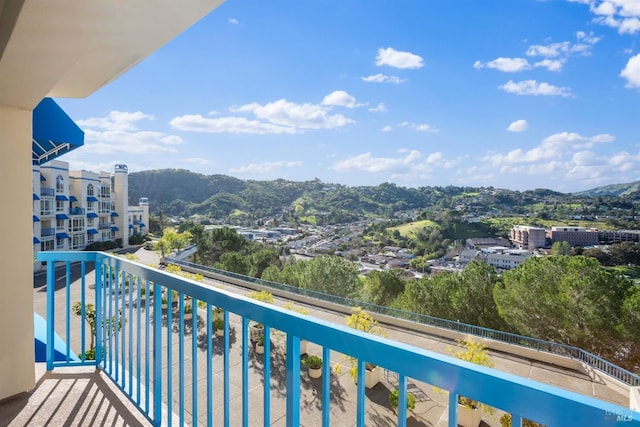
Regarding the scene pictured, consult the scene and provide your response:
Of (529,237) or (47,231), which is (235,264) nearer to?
(47,231)

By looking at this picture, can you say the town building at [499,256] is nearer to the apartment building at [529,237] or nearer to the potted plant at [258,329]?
the apartment building at [529,237]

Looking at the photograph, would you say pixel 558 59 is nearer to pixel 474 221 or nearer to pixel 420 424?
pixel 474 221

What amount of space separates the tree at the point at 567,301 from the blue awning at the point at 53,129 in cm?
1611

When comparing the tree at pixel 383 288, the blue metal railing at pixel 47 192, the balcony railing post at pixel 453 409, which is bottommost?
the tree at pixel 383 288

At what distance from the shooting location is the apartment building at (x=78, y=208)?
2214 centimetres

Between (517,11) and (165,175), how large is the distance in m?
69.3

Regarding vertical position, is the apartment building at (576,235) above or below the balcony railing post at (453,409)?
below

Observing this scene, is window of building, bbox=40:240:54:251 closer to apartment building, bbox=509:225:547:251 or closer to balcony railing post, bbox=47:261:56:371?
balcony railing post, bbox=47:261:56:371

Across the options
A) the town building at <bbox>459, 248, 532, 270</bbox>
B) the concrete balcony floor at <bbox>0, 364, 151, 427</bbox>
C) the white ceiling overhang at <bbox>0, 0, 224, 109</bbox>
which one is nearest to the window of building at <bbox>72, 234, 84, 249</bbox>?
the concrete balcony floor at <bbox>0, 364, 151, 427</bbox>

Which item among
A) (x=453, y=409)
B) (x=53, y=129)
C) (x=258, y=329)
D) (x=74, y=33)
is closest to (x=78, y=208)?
(x=53, y=129)

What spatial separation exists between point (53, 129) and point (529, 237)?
42.0m

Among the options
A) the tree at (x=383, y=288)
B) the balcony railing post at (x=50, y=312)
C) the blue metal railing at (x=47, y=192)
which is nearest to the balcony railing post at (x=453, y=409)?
the balcony railing post at (x=50, y=312)

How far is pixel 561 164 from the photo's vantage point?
8762cm

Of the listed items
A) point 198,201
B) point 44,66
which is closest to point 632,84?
point 198,201
